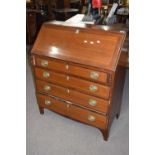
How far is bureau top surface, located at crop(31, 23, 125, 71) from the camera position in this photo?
1570 millimetres

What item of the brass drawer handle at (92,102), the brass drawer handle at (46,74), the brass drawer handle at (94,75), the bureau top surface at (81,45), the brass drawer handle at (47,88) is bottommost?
the brass drawer handle at (92,102)

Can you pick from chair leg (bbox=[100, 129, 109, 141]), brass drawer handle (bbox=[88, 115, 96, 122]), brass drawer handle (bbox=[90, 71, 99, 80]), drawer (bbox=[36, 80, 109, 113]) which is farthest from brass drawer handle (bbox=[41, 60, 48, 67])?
chair leg (bbox=[100, 129, 109, 141])

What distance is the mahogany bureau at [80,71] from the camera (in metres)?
1.60

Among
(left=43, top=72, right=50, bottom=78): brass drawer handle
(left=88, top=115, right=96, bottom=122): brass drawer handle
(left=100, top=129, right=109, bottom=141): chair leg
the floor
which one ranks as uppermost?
(left=43, top=72, right=50, bottom=78): brass drawer handle

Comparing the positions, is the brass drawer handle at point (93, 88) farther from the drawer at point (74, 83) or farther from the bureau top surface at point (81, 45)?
the bureau top surface at point (81, 45)

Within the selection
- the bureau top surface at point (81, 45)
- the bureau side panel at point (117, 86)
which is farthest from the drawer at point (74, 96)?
the bureau top surface at point (81, 45)

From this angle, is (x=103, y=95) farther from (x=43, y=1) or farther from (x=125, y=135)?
(x=43, y=1)

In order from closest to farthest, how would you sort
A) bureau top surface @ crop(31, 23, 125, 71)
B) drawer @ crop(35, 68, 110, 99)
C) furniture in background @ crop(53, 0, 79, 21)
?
1. bureau top surface @ crop(31, 23, 125, 71)
2. drawer @ crop(35, 68, 110, 99)
3. furniture in background @ crop(53, 0, 79, 21)

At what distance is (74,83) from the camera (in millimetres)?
1828

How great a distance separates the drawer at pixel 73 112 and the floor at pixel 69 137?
7.3 inches

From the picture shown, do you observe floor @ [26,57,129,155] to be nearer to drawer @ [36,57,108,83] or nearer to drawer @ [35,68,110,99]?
drawer @ [35,68,110,99]
